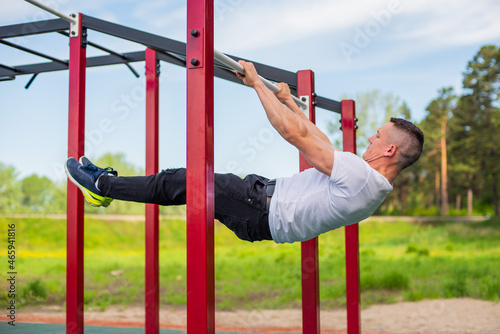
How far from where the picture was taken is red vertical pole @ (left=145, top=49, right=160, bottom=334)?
3.66 m

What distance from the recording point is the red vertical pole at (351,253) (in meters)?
3.56

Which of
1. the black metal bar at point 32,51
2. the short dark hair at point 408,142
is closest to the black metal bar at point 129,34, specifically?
the black metal bar at point 32,51

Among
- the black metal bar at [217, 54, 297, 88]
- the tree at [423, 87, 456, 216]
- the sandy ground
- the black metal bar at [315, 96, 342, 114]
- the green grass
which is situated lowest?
the sandy ground

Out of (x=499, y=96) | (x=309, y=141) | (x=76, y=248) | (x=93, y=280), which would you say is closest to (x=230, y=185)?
(x=309, y=141)

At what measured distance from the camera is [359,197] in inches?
89.2

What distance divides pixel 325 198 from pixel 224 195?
0.50 m

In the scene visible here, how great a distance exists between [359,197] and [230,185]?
0.64 meters

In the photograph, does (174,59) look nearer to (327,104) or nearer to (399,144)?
(327,104)

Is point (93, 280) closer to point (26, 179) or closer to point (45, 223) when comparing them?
point (45, 223)

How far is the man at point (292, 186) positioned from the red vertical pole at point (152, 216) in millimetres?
1093

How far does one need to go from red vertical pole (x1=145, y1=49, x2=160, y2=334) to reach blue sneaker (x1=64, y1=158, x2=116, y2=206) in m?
1.08

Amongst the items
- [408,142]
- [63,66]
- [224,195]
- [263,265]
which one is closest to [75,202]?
[224,195]

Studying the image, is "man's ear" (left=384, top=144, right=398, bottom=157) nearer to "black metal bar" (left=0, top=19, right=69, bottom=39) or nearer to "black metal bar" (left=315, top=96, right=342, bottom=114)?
"black metal bar" (left=315, top=96, right=342, bottom=114)

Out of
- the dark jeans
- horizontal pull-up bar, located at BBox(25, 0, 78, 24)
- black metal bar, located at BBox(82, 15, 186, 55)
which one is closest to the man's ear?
the dark jeans
